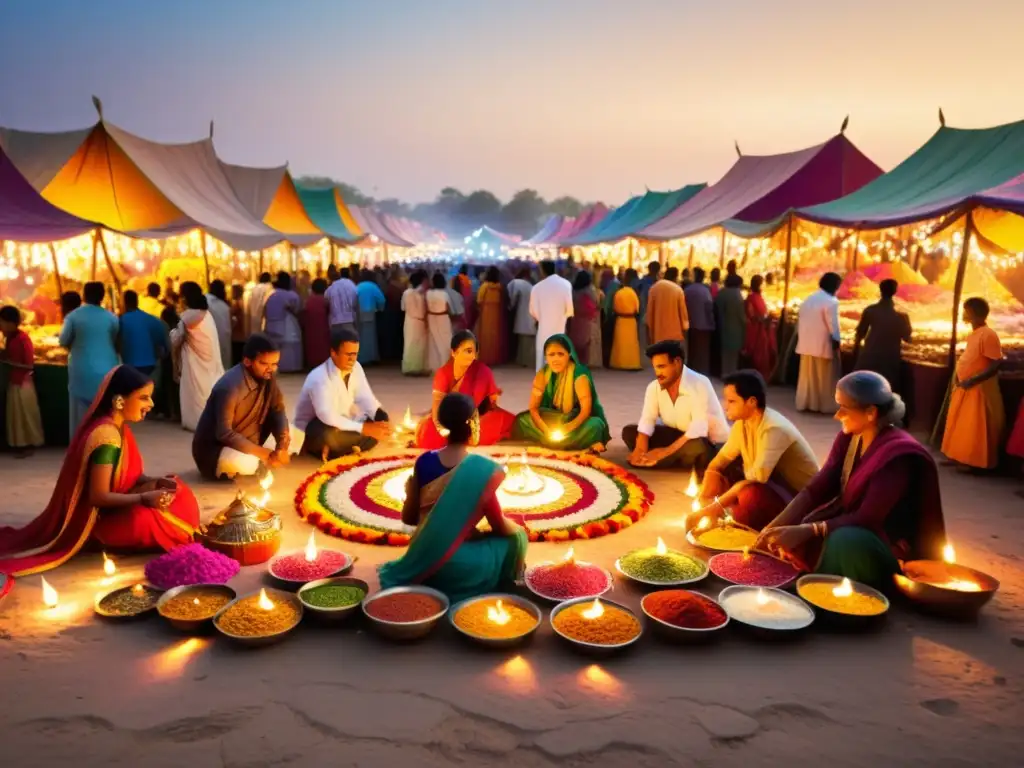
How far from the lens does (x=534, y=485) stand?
16.9 feet

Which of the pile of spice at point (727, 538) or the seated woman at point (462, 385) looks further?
the seated woman at point (462, 385)

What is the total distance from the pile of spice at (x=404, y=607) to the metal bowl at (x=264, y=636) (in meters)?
0.34

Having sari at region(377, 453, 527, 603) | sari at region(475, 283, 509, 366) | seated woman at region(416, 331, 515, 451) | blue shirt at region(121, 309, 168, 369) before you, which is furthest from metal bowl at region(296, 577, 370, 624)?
sari at region(475, 283, 509, 366)

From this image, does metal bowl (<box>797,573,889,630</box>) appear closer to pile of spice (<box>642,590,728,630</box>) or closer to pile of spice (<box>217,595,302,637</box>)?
pile of spice (<box>642,590,728,630</box>)

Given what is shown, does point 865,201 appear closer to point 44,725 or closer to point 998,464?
point 998,464

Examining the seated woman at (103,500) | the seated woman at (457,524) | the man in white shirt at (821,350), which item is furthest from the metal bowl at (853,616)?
the man in white shirt at (821,350)

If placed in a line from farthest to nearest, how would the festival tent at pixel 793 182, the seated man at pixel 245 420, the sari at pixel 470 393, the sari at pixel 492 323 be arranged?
1. the festival tent at pixel 793 182
2. the sari at pixel 492 323
3. the sari at pixel 470 393
4. the seated man at pixel 245 420

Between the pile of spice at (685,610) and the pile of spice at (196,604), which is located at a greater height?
the pile of spice at (685,610)

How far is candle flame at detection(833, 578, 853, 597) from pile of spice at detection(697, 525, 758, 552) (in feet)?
2.08

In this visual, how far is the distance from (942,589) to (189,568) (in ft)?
11.4

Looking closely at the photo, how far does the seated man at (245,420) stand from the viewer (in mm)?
5039

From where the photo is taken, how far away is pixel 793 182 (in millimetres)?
12164

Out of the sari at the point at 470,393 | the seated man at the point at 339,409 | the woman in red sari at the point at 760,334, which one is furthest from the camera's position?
the woman in red sari at the point at 760,334

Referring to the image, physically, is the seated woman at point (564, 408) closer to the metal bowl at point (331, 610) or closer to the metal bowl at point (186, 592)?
the metal bowl at point (331, 610)
